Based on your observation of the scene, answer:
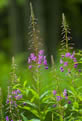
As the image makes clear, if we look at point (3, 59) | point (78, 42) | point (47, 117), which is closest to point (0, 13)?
point (3, 59)

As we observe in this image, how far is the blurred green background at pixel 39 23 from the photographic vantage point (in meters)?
15.8

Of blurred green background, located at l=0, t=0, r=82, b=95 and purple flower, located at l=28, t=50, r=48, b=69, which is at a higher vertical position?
blurred green background, located at l=0, t=0, r=82, b=95

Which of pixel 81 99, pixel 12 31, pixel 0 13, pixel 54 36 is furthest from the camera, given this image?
pixel 0 13

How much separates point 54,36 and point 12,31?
7.34ft

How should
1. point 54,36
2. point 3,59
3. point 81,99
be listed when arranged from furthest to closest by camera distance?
point 3,59, point 54,36, point 81,99

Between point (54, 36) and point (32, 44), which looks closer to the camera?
point (32, 44)

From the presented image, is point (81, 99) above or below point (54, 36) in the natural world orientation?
below

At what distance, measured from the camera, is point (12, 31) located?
53.5 feet

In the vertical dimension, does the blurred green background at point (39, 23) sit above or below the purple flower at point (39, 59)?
above

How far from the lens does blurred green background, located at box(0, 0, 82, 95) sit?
15.8 metres

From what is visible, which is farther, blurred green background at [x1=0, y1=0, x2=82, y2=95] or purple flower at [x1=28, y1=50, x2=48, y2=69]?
blurred green background at [x1=0, y1=0, x2=82, y2=95]

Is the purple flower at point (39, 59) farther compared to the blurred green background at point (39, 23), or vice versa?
the blurred green background at point (39, 23)

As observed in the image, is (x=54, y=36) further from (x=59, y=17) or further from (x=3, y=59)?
(x=3, y=59)

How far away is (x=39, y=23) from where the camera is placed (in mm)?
16016
